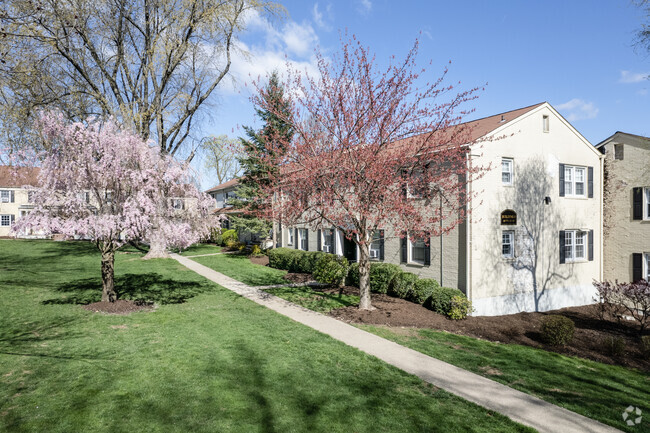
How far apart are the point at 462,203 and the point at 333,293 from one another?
6481 millimetres

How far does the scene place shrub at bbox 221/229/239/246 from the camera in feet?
115

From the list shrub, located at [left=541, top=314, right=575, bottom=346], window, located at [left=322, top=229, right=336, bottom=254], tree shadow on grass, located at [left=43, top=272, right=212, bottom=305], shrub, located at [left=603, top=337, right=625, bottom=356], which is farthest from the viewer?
window, located at [left=322, top=229, right=336, bottom=254]

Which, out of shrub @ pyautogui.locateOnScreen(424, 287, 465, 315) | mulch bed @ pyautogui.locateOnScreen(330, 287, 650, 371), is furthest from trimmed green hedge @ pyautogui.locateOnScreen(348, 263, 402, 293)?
shrub @ pyautogui.locateOnScreen(424, 287, 465, 315)

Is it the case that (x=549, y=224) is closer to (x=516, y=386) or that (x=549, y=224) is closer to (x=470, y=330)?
(x=470, y=330)

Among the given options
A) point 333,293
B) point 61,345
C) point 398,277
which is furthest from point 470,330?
point 61,345

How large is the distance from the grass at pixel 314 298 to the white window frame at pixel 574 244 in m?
10.8

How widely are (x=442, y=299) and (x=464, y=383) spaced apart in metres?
6.45

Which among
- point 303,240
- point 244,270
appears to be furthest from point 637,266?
point 244,270

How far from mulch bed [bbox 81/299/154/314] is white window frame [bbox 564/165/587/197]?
18779 mm

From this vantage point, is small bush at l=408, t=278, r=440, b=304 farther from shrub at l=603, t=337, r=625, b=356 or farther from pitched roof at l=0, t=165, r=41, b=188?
pitched roof at l=0, t=165, r=41, b=188

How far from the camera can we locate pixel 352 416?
5680 millimetres

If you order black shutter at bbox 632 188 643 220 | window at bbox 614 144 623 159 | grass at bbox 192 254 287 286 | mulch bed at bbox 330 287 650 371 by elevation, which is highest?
window at bbox 614 144 623 159

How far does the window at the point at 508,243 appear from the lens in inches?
611

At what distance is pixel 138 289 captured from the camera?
15820mm
